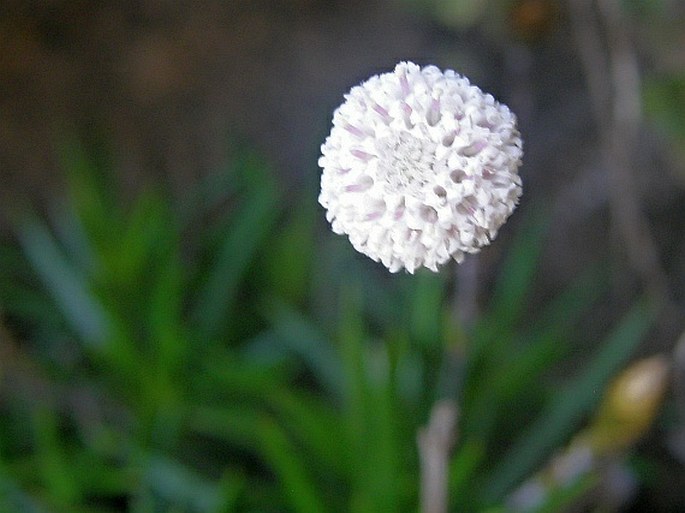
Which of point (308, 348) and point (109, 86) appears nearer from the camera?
point (308, 348)

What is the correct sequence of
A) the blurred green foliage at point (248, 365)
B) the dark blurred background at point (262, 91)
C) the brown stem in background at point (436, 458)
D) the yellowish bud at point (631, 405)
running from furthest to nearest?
the dark blurred background at point (262, 91) < the blurred green foliage at point (248, 365) < the yellowish bud at point (631, 405) < the brown stem in background at point (436, 458)

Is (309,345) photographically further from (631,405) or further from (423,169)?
(423,169)

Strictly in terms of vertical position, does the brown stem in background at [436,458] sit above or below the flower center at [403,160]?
above

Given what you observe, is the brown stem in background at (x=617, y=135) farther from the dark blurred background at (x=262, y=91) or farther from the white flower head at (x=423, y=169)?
the white flower head at (x=423, y=169)

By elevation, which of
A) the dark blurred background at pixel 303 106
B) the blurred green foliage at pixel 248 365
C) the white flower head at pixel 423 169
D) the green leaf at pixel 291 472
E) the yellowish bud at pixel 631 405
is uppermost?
the dark blurred background at pixel 303 106

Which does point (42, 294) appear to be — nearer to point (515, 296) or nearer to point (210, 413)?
point (210, 413)

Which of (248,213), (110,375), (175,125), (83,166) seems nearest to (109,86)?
(175,125)

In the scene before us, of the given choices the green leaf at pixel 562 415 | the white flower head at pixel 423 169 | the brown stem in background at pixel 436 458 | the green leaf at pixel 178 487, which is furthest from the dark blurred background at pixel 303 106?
the white flower head at pixel 423 169
